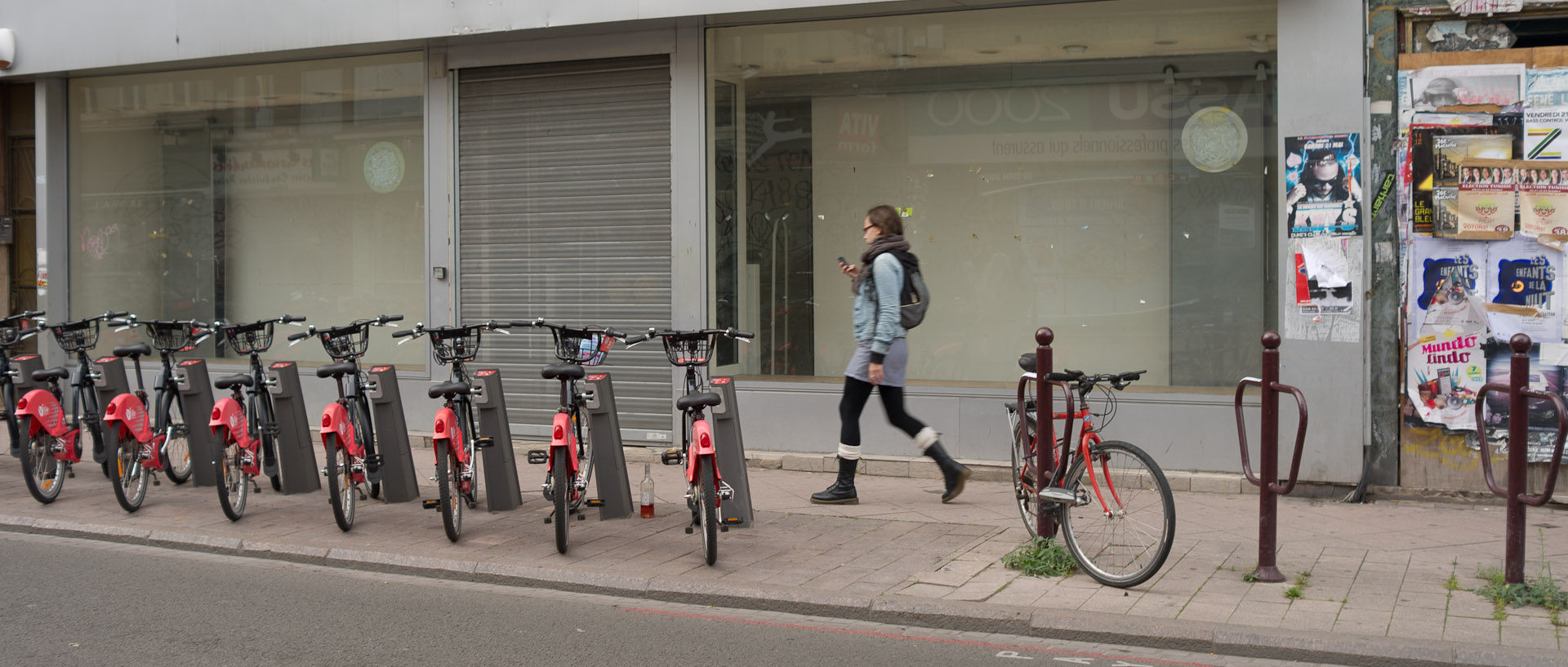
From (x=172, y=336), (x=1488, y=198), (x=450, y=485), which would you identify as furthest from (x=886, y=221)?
(x=172, y=336)

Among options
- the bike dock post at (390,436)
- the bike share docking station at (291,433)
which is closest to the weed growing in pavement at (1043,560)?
the bike dock post at (390,436)

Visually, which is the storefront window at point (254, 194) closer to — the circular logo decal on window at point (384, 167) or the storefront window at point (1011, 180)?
the circular logo decal on window at point (384, 167)

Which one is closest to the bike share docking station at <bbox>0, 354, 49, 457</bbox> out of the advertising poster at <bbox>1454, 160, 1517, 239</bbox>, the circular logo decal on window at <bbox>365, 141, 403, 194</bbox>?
the circular logo decal on window at <bbox>365, 141, 403, 194</bbox>

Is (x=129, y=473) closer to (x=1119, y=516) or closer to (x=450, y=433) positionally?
(x=450, y=433)

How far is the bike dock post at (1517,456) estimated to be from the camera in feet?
18.2

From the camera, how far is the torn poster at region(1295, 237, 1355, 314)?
8.41m

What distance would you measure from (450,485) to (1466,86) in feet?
21.8

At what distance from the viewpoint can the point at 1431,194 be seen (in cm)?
821

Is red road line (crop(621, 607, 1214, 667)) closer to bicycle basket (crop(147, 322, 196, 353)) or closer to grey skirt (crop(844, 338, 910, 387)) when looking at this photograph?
grey skirt (crop(844, 338, 910, 387))

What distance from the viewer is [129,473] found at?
8.31 m

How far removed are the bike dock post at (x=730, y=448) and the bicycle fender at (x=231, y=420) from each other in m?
2.97

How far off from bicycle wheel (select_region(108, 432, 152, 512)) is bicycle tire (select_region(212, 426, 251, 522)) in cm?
71

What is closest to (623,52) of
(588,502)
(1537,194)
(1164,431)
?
(588,502)

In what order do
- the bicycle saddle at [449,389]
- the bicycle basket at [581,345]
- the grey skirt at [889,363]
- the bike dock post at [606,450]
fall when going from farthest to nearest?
the grey skirt at [889,363] → the bike dock post at [606,450] → the bicycle basket at [581,345] → the bicycle saddle at [449,389]
